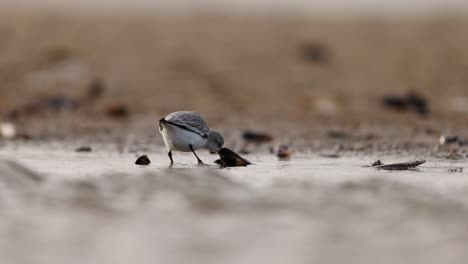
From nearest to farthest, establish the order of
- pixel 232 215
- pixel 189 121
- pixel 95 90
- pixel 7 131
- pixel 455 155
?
pixel 232 215, pixel 189 121, pixel 455 155, pixel 7 131, pixel 95 90

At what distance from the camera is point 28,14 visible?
21.1m

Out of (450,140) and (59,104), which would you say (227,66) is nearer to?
(59,104)

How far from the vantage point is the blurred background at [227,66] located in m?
16.0

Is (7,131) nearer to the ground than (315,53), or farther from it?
nearer to the ground

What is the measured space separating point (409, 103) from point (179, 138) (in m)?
7.64

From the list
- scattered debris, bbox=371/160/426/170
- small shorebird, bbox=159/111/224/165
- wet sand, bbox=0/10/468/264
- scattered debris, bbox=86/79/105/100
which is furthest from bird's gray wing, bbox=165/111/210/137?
scattered debris, bbox=86/79/105/100

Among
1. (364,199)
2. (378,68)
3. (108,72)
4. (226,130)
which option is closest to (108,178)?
(364,199)

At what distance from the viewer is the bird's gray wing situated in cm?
984

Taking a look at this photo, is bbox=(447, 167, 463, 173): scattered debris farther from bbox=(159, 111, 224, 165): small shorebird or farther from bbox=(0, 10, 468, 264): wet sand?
bbox=(159, 111, 224, 165): small shorebird

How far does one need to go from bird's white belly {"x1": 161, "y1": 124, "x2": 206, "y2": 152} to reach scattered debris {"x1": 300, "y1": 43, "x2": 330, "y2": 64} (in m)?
9.80

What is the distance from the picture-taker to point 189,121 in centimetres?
998

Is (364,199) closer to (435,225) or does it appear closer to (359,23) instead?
(435,225)

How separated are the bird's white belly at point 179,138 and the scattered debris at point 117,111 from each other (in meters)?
5.93

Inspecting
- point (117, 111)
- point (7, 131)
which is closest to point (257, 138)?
point (117, 111)
